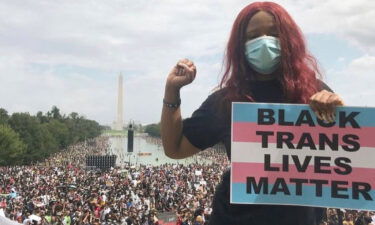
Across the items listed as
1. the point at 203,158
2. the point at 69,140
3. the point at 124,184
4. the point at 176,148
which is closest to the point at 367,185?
the point at 176,148

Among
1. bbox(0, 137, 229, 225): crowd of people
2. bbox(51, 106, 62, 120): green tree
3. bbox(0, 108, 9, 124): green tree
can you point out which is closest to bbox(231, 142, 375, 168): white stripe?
bbox(0, 137, 229, 225): crowd of people

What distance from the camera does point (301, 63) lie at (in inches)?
67.3

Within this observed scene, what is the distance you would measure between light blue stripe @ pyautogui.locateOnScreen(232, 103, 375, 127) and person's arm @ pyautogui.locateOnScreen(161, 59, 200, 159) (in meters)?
0.21

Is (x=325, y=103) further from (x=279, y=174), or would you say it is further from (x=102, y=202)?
(x=102, y=202)

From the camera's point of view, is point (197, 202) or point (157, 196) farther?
point (157, 196)

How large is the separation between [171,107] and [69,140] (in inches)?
3872

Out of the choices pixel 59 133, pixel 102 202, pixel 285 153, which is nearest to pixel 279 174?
pixel 285 153

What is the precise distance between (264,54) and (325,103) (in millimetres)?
273

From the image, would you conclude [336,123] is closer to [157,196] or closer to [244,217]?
[244,217]

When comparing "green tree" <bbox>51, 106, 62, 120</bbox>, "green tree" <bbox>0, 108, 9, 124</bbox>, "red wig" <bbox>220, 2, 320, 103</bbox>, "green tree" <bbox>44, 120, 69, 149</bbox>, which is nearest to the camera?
"red wig" <bbox>220, 2, 320, 103</bbox>

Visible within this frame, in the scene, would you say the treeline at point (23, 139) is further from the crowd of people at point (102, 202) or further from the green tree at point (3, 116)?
the crowd of people at point (102, 202)

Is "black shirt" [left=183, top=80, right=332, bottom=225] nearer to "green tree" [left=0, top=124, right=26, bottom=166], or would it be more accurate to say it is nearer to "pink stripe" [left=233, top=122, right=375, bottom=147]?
"pink stripe" [left=233, top=122, right=375, bottom=147]

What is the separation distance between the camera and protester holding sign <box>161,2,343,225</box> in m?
1.66

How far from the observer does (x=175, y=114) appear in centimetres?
173
